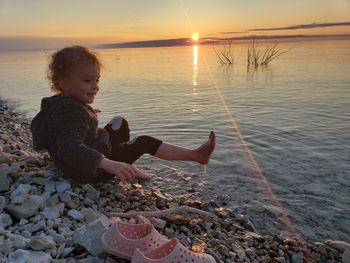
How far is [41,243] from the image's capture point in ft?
8.72

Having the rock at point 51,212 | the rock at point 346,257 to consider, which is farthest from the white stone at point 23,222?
the rock at point 346,257

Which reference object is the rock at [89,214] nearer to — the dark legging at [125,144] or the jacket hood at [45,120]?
the jacket hood at [45,120]

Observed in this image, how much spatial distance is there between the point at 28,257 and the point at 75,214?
2.86ft

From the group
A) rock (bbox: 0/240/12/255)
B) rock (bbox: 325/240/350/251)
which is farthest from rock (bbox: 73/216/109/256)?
rock (bbox: 325/240/350/251)

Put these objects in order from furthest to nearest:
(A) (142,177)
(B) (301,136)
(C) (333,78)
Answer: (C) (333,78) → (B) (301,136) → (A) (142,177)

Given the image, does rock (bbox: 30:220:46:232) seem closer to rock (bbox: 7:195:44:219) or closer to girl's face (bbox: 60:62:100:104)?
rock (bbox: 7:195:44:219)

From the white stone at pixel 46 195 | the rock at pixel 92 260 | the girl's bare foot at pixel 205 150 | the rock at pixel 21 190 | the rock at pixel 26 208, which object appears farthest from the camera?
the girl's bare foot at pixel 205 150

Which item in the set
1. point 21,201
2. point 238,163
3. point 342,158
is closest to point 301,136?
point 342,158

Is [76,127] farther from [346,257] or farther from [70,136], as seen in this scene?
[346,257]

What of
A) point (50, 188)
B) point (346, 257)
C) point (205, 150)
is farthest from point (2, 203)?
point (346, 257)

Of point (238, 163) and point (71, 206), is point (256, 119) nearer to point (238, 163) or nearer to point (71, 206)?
point (238, 163)

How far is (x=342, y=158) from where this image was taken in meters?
6.54

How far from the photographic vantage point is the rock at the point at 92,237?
2.74m

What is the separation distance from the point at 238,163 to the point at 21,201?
4101 mm
